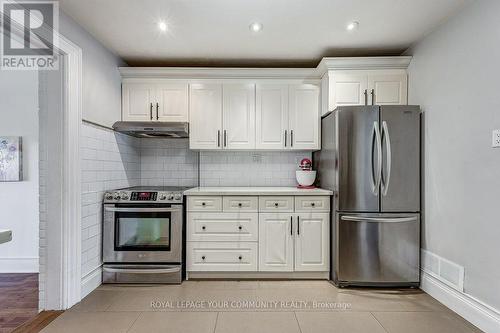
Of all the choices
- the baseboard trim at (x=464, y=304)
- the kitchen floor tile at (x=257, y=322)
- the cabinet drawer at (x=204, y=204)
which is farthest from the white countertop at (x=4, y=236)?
the baseboard trim at (x=464, y=304)

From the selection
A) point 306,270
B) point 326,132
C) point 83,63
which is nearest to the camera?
point 83,63

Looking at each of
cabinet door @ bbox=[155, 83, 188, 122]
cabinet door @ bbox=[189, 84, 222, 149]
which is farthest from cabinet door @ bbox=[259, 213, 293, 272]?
cabinet door @ bbox=[155, 83, 188, 122]

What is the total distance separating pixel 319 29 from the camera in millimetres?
2766

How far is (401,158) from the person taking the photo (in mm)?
2898

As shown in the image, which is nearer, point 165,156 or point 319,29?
point 319,29

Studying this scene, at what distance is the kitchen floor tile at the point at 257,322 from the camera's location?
2195 mm

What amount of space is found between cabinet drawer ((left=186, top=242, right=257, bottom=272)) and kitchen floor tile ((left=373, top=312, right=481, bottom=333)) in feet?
4.25

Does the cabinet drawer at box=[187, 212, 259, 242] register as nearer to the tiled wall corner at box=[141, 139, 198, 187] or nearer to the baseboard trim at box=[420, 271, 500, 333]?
the tiled wall corner at box=[141, 139, 198, 187]

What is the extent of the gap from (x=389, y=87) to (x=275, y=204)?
70.8 inches

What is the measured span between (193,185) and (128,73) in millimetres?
1577

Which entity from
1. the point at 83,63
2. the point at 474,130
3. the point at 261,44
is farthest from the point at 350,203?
the point at 83,63

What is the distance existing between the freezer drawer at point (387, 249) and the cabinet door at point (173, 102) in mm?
2286

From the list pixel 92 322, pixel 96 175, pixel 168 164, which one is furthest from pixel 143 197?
pixel 92 322

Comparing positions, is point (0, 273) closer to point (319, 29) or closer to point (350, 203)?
point (350, 203)
